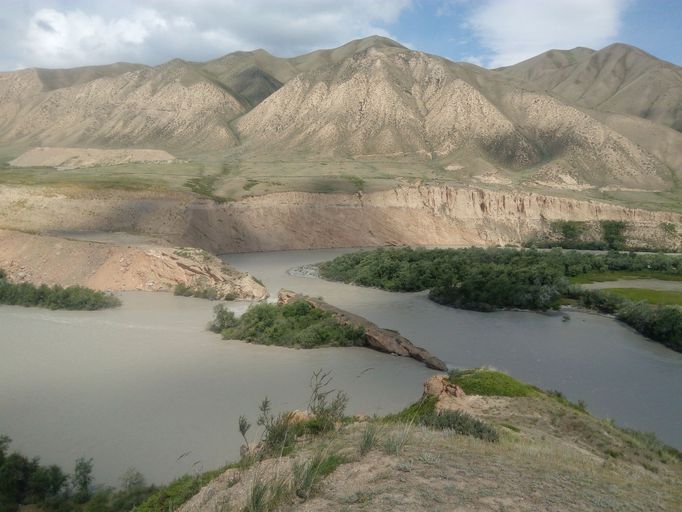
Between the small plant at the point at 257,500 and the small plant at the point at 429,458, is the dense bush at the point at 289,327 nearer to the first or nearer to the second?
the small plant at the point at 429,458

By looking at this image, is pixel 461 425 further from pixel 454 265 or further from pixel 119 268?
pixel 454 265

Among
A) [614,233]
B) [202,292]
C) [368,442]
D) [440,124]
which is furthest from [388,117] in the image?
[368,442]

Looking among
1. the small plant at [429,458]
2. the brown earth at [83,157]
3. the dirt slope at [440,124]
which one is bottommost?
the small plant at [429,458]

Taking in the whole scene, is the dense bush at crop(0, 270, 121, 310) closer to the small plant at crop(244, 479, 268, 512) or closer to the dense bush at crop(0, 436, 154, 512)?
the dense bush at crop(0, 436, 154, 512)

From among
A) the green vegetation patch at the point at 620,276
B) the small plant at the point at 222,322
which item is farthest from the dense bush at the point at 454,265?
the small plant at the point at 222,322

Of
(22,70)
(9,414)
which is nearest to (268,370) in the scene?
(9,414)
